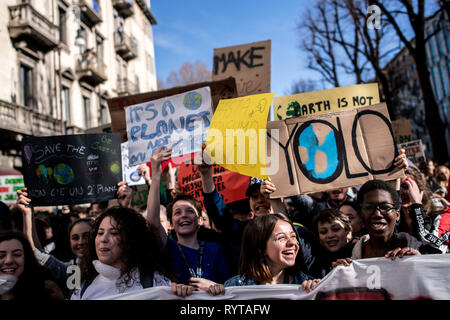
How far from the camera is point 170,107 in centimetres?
366

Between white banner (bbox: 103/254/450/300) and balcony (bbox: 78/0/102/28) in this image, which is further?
balcony (bbox: 78/0/102/28)

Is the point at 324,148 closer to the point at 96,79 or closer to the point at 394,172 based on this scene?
the point at 394,172

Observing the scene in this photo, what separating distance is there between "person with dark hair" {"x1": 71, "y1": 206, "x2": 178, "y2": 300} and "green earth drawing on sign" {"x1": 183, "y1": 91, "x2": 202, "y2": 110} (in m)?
1.37

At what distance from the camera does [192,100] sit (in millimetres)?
3588

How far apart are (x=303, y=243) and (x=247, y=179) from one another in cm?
163

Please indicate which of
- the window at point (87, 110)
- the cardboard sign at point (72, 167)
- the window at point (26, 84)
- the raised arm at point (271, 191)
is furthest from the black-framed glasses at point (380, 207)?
the window at point (87, 110)

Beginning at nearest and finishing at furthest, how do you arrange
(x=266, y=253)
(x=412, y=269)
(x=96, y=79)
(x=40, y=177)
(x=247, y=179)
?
(x=412, y=269)
(x=266, y=253)
(x=40, y=177)
(x=247, y=179)
(x=96, y=79)

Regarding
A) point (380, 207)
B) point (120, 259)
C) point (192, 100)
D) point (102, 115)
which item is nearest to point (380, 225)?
point (380, 207)

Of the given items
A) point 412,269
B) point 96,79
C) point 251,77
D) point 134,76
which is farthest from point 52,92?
point 412,269

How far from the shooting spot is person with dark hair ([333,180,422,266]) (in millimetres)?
2293

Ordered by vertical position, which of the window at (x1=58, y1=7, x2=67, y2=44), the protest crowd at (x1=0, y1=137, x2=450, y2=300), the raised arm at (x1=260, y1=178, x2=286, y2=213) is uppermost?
the window at (x1=58, y1=7, x2=67, y2=44)

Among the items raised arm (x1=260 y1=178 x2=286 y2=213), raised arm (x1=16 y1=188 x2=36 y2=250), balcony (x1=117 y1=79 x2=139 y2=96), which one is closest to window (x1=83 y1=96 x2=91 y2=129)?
balcony (x1=117 y1=79 x2=139 y2=96)

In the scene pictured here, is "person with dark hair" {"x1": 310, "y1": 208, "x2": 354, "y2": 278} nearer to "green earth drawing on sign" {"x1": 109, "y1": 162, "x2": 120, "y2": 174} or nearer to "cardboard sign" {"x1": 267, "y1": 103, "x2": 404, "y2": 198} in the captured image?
"cardboard sign" {"x1": 267, "y1": 103, "x2": 404, "y2": 198}

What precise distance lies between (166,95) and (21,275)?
2.16 metres
